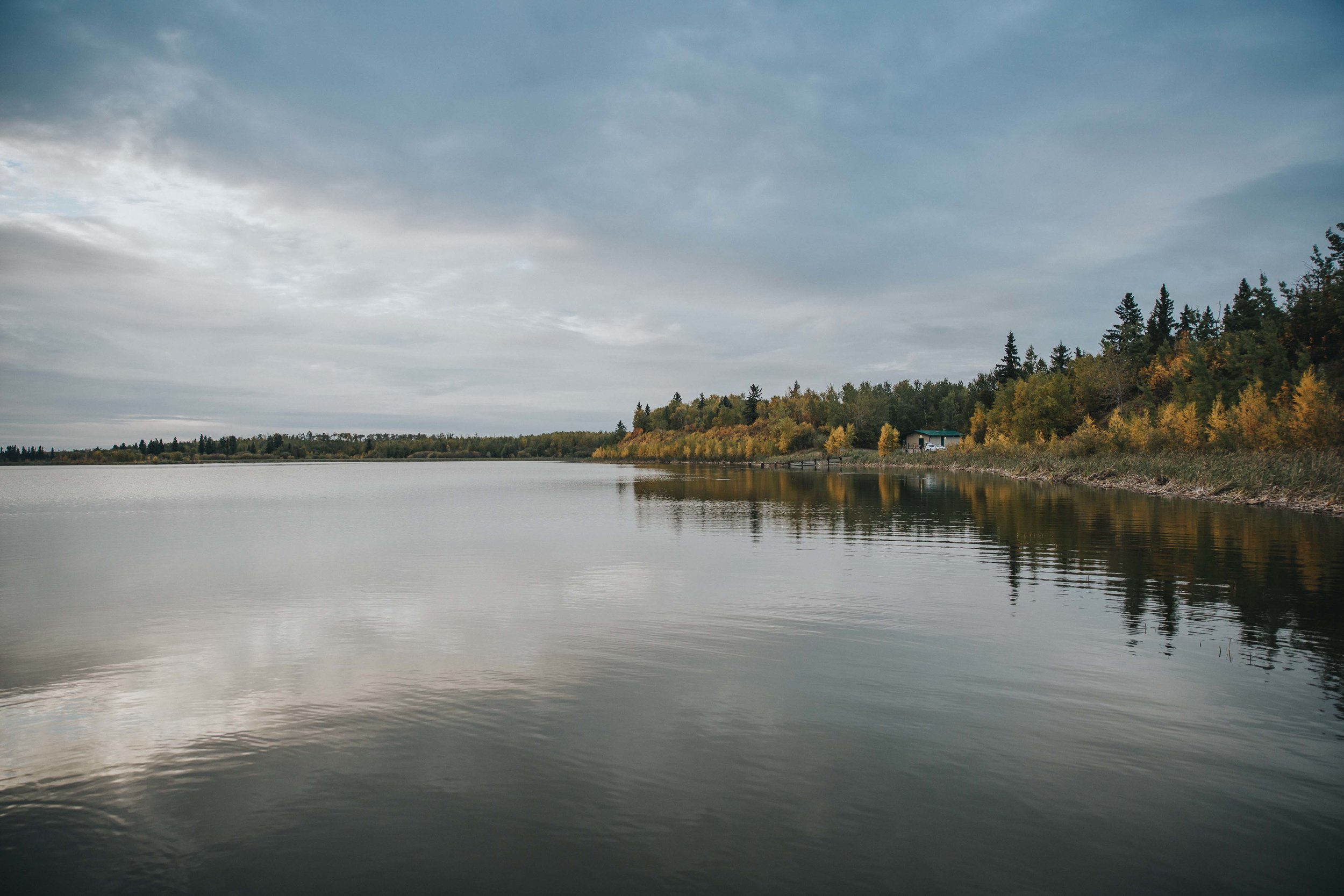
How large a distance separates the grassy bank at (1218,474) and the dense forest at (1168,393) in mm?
2672

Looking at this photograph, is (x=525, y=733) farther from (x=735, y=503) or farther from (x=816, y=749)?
(x=735, y=503)

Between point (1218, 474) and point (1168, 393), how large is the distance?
55.5 meters

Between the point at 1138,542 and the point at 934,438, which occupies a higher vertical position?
the point at 934,438

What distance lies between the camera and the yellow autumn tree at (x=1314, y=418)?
38.2 metres

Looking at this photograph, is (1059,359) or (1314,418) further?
(1059,359)

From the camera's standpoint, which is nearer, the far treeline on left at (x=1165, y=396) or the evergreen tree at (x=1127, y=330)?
the far treeline on left at (x=1165, y=396)

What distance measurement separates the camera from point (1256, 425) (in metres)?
44.8

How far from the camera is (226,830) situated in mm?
5582

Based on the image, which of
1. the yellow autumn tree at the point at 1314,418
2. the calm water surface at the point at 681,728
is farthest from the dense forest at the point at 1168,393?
the calm water surface at the point at 681,728

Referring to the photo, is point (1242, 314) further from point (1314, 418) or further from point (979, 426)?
point (1314, 418)

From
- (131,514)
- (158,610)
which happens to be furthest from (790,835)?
(131,514)

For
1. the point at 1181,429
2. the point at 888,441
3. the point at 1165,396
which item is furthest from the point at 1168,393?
the point at 888,441

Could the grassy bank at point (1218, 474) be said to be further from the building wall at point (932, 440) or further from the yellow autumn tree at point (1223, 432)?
the building wall at point (932, 440)

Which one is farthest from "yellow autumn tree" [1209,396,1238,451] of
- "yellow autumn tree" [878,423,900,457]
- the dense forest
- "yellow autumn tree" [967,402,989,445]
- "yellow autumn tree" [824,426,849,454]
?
"yellow autumn tree" [824,426,849,454]
